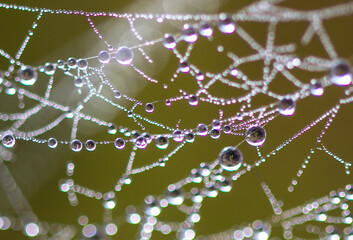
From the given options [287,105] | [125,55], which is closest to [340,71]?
[287,105]

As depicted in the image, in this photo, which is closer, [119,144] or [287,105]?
[287,105]

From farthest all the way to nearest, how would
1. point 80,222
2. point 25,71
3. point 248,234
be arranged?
point 80,222 < point 248,234 < point 25,71

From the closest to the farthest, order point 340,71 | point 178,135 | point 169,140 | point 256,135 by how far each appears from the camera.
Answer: point 340,71, point 256,135, point 178,135, point 169,140

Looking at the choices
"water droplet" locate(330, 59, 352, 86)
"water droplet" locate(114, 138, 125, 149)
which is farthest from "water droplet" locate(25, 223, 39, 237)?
"water droplet" locate(330, 59, 352, 86)

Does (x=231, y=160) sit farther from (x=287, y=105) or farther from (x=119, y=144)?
(x=119, y=144)

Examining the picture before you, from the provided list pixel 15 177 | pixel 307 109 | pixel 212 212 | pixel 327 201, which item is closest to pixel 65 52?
pixel 15 177

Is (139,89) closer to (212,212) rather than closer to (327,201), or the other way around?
(212,212)

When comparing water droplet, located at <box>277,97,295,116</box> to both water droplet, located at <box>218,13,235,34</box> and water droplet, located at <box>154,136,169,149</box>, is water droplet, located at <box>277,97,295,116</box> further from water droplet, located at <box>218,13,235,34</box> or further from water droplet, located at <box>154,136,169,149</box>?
water droplet, located at <box>154,136,169,149</box>

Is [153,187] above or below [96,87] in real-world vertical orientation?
below

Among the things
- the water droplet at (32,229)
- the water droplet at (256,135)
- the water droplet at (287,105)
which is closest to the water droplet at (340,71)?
the water droplet at (287,105)
